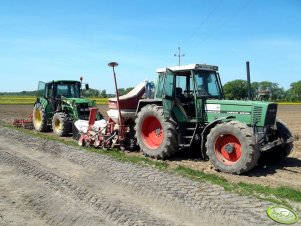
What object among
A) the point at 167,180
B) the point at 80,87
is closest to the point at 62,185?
the point at 167,180

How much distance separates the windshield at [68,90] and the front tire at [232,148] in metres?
9.13

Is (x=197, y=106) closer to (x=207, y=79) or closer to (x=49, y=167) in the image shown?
(x=207, y=79)

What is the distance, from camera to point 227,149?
7.85 meters

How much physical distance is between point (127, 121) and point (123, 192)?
467 cm

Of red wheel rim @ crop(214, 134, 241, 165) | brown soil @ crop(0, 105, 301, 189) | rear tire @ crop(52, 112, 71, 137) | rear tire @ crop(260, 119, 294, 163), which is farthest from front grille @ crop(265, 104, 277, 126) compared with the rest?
rear tire @ crop(52, 112, 71, 137)

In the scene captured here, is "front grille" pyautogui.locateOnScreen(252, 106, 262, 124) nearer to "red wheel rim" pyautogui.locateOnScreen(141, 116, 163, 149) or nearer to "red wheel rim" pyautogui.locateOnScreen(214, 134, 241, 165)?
"red wheel rim" pyautogui.locateOnScreen(214, 134, 241, 165)

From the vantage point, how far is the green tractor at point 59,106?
14.4 m

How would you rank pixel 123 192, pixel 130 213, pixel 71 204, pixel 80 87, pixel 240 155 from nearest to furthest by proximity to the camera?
pixel 130 213, pixel 71 204, pixel 123 192, pixel 240 155, pixel 80 87

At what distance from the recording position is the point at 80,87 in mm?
16094

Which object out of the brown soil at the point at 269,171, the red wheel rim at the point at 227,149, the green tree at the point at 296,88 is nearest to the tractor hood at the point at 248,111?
the red wheel rim at the point at 227,149

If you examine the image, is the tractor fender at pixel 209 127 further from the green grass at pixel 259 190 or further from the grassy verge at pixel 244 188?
the green grass at pixel 259 190

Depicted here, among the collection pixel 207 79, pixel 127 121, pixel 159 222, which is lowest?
pixel 159 222

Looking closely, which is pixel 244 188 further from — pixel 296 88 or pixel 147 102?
pixel 296 88

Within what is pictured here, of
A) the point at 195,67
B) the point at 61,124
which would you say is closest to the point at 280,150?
the point at 195,67
